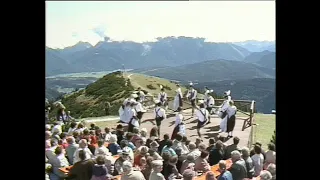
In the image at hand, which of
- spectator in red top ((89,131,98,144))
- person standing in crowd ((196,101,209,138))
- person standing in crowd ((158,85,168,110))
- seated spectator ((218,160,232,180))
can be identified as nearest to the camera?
seated spectator ((218,160,232,180))

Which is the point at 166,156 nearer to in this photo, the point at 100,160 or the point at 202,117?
the point at 100,160

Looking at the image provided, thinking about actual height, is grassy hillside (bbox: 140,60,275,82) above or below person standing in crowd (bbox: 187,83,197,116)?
above

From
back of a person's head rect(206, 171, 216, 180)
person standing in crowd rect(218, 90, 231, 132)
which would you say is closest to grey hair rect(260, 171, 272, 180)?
back of a person's head rect(206, 171, 216, 180)

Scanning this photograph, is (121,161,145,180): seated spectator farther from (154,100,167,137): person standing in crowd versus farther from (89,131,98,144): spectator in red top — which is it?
(154,100,167,137): person standing in crowd

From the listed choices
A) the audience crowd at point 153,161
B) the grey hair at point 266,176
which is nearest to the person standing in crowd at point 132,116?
the audience crowd at point 153,161

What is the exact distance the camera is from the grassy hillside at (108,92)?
33.7ft

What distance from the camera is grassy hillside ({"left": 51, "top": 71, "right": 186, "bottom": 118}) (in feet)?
33.7

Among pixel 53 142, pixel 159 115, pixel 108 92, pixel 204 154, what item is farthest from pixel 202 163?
pixel 108 92

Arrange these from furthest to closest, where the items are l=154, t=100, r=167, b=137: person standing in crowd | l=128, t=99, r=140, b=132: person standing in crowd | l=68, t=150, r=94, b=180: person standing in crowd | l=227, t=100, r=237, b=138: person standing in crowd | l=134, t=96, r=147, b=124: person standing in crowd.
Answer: l=134, t=96, r=147, b=124: person standing in crowd
l=154, t=100, r=167, b=137: person standing in crowd
l=128, t=99, r=140, b=132: person standing in crowd
l=227, t=100, r=237, b=138: person standing in crowd
l=68, t=150, r=94, b=180: person standing in crowd
